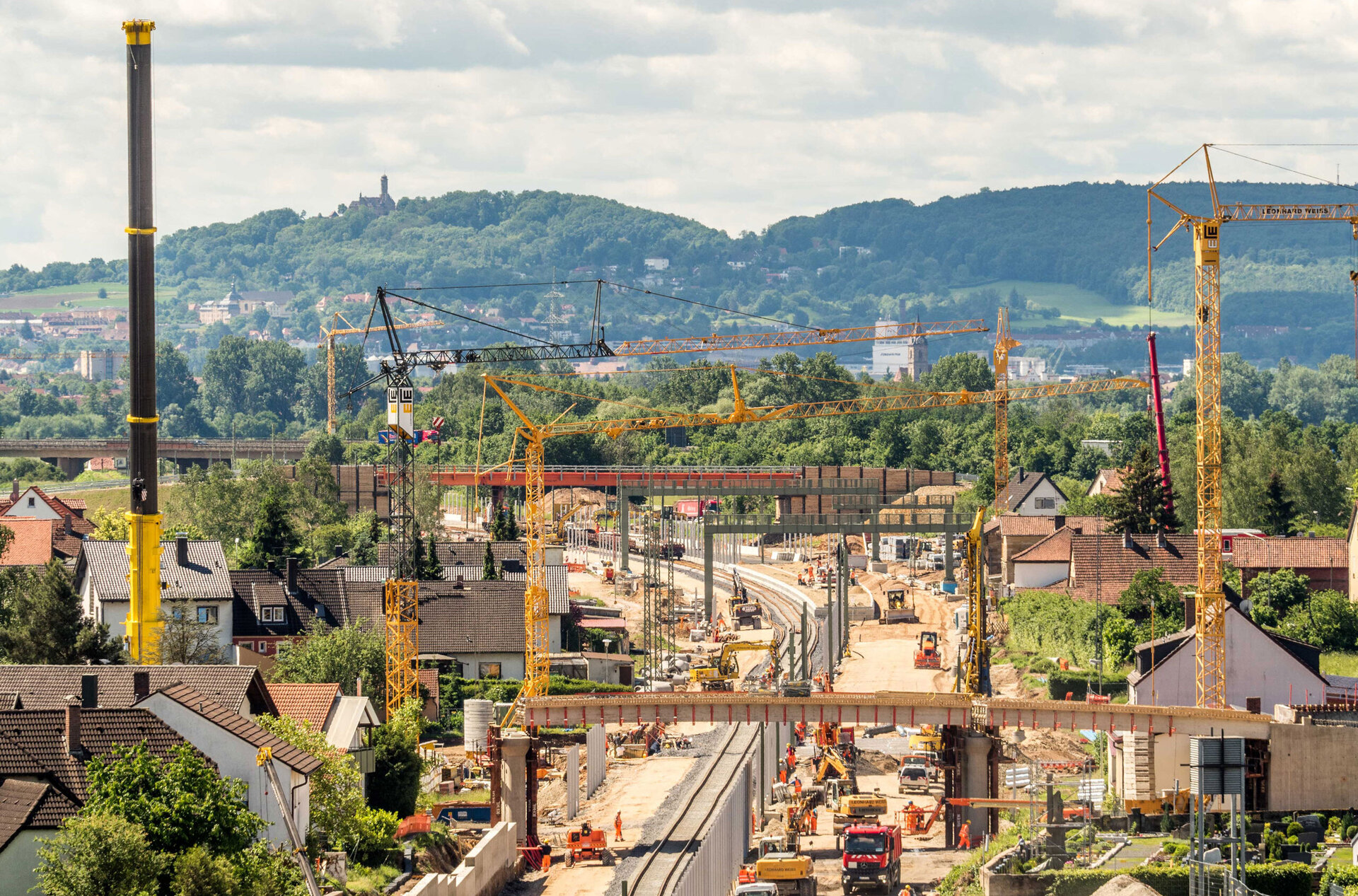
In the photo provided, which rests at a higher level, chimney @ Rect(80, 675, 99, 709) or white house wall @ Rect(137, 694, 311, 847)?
chimney @ Rect(80, 675, 99, 709)

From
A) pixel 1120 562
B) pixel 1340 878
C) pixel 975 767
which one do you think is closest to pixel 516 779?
pixel 975 767

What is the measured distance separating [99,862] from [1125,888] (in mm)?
21176

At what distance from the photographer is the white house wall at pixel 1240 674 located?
6662 cm

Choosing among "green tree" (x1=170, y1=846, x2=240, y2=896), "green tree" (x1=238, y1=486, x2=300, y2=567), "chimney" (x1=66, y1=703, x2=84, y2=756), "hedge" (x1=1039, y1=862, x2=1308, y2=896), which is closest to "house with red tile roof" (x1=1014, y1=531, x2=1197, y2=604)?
"green tree" (x1=238, y1=486, x2=300, y2=567)

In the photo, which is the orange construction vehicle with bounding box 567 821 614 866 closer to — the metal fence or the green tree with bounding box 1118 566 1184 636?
the metal fence

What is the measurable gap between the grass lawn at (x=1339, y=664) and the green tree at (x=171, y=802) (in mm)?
49763

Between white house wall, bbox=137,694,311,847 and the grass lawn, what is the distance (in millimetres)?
47149

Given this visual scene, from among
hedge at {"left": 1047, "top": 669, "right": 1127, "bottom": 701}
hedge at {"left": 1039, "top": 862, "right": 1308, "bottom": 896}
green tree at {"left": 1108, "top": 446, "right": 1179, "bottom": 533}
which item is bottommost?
hedge at {"left": 1047, "top": 669, "right": 1127, "bottom": 701}

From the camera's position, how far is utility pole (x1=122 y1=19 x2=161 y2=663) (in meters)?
59.7

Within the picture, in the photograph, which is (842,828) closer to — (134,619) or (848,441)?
(134,619)

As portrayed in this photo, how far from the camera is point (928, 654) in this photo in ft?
301

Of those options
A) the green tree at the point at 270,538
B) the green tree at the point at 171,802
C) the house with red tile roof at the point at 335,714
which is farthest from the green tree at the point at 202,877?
the green tree at the point at 270,538

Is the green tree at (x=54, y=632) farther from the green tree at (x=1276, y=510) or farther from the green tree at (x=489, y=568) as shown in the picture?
the green tree at (x=1276, y=510)

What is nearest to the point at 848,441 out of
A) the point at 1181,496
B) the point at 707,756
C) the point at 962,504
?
the point at 962,504
